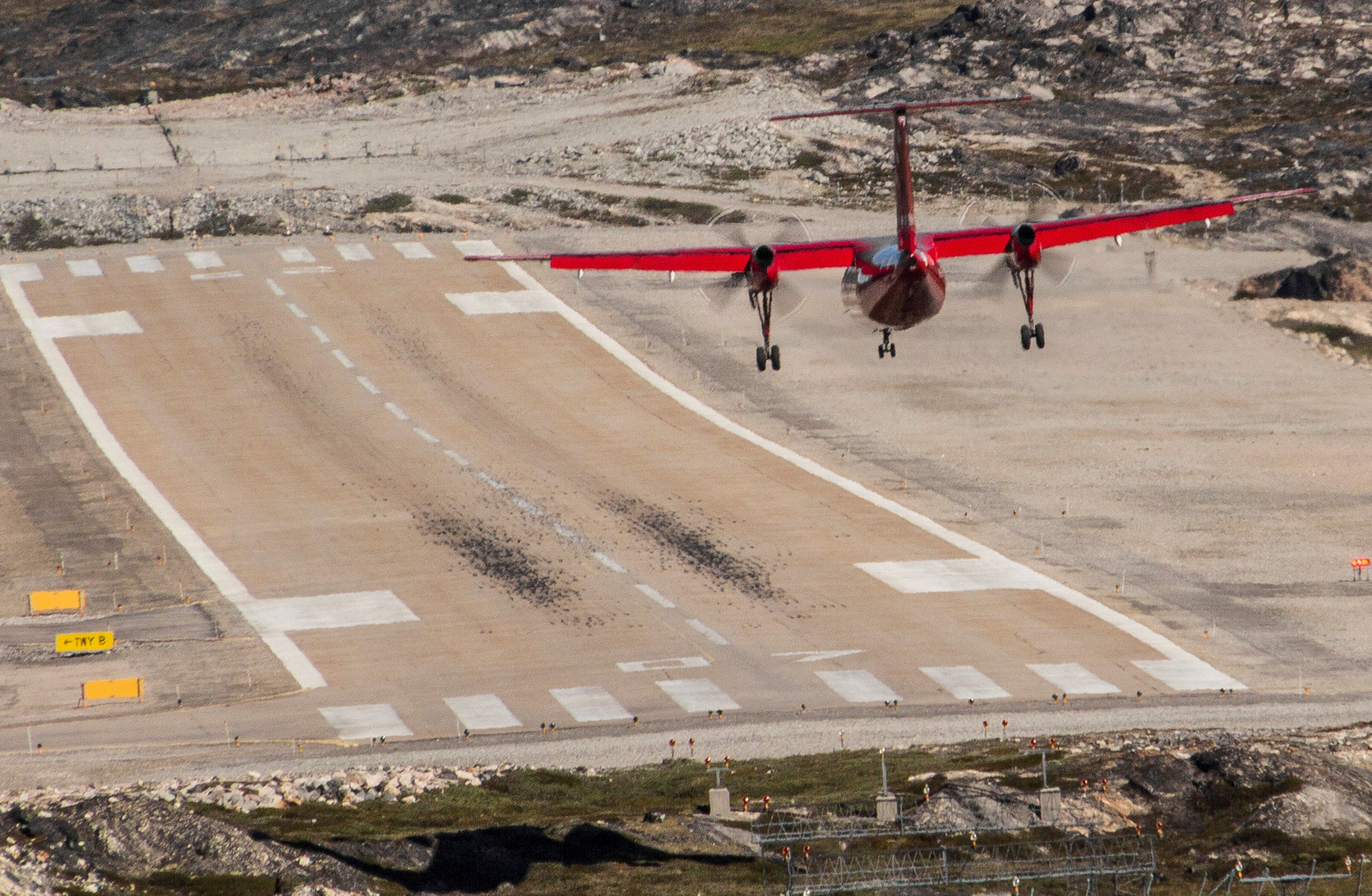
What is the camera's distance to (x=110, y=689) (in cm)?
8325

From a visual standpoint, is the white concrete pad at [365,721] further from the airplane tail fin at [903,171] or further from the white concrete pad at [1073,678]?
the airplane tail fin at [903,171]

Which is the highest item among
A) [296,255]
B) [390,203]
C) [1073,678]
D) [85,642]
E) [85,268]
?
[390,203]

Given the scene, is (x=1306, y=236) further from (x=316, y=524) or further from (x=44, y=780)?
(x=44, y=780)

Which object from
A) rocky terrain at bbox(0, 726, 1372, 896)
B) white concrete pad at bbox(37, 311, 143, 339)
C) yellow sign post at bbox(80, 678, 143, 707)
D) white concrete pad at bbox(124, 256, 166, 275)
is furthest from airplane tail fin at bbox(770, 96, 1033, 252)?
white concrete pad at bbox(124, 256, 166, 275)

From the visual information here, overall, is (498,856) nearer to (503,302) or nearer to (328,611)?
(328,611)

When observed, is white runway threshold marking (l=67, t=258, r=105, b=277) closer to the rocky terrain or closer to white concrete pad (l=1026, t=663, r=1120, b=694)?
the rocky terrain

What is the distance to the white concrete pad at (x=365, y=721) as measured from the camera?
79438mm

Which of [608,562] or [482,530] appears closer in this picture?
[608,562]

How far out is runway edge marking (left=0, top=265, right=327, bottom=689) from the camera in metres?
89.4

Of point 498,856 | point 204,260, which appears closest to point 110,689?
point 498,856

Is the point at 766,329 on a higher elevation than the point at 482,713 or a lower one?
higher

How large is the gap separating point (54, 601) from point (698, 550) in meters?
33.6

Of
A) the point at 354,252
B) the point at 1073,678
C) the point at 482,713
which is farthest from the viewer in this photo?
the point at 354,252

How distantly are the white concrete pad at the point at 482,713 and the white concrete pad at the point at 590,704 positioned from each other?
2.55 m
